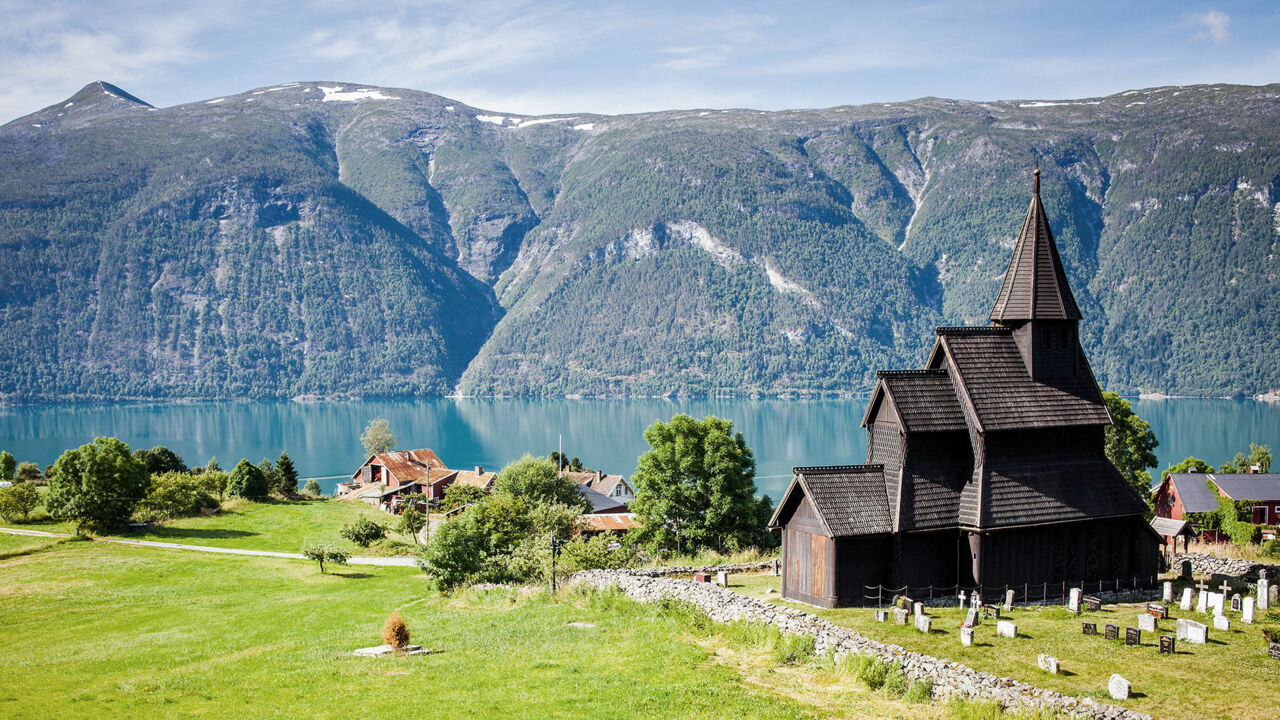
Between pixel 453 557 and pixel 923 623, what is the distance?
60.7 ft

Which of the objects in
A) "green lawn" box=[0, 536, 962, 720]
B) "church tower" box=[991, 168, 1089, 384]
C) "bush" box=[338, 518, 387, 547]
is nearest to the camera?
"green lawn" box=[0, 536, 962, 720]

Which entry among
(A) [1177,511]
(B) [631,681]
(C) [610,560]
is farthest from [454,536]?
(A) [1177,511]

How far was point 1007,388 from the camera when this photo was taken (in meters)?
29.5

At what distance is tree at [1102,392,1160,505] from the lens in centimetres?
5519

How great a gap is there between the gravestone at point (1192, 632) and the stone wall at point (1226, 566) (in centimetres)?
946

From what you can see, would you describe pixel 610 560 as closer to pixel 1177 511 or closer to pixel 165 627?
pixel 165 627

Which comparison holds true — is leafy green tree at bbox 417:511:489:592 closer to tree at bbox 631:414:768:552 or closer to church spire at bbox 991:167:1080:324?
tree at bbox 631:414:768:552

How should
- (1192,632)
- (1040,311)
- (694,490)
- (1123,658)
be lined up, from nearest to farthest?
(1123,658)
(1192,632)
(1040,311)
(694,490)

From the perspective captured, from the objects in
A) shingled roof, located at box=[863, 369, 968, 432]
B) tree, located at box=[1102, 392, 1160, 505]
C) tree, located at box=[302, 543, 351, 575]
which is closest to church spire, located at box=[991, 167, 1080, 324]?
shingled roof, located at box=[863, 369, 968, 432]

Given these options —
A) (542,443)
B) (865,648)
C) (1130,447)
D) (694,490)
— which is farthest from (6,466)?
(542,443)

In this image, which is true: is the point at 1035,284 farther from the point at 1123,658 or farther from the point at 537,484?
the point at 537,484

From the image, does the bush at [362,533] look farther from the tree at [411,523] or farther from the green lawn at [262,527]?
the tree at [411,523]

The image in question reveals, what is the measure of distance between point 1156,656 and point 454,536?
77.2ft

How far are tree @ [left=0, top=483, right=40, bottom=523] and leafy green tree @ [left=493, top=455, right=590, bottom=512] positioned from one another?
2523 centimetres
